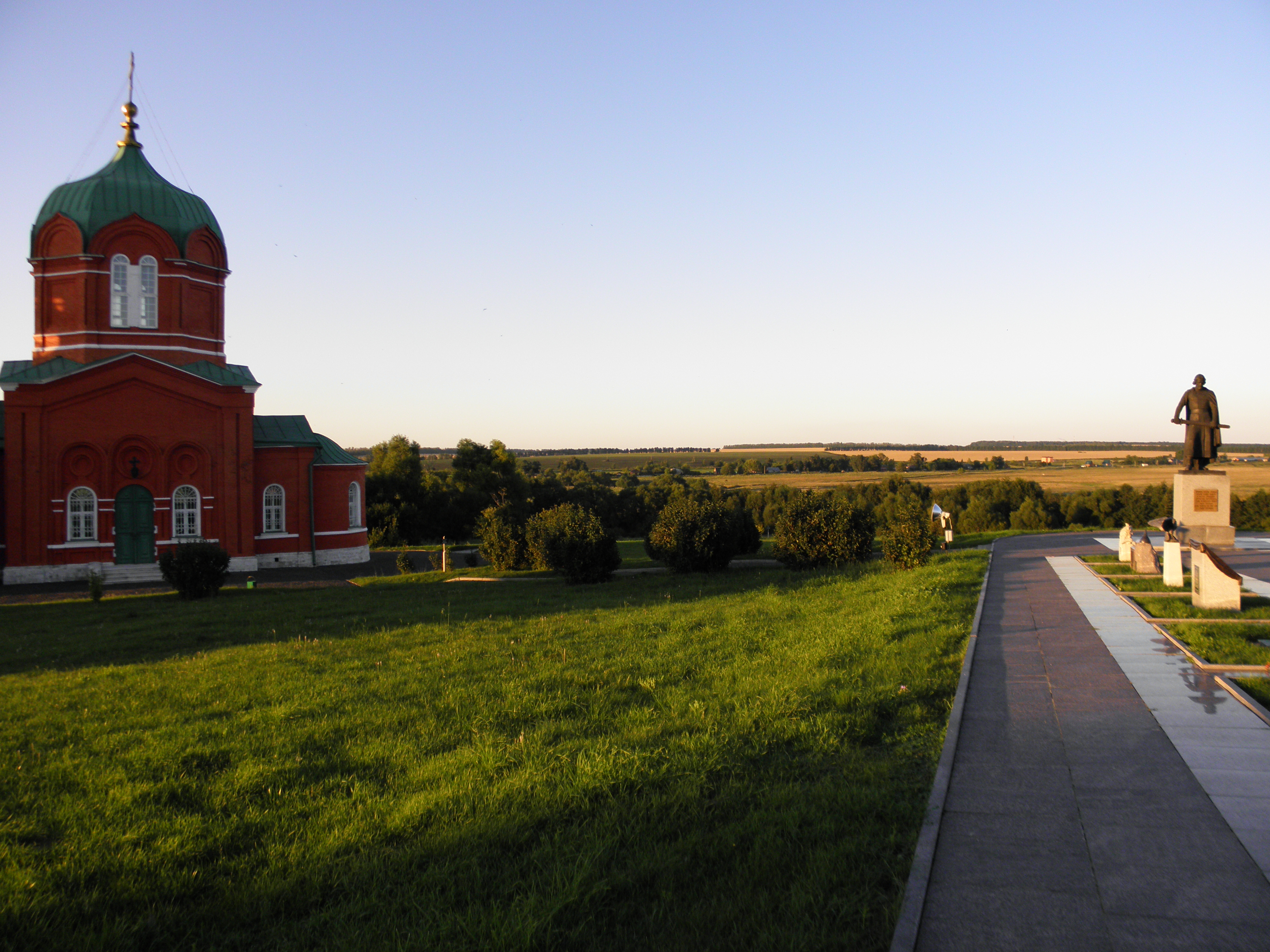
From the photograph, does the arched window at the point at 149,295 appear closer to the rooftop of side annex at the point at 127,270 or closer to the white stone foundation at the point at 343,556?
the rooftop of side annex at the point at 127,270

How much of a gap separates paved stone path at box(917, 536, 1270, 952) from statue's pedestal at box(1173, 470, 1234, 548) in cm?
676

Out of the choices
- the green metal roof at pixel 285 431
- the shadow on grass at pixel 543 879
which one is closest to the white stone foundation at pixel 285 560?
the green metal roof at pixel 285 431

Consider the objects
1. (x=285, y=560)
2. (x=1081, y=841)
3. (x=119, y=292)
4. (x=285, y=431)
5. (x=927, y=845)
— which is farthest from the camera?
(x=285, y=431)

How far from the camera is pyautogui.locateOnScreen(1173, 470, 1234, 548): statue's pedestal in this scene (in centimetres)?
1229

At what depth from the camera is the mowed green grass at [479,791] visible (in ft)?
11.7

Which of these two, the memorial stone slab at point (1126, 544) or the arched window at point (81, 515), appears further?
the arched window at point (81, 515)

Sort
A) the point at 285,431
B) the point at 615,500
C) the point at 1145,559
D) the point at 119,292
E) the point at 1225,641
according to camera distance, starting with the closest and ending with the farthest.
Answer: the point at 1225,641 → the point at 1145,559 → the point at 119,292 → the point at 285,431 → the point at 615,500

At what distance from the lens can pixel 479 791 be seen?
4.93 metres

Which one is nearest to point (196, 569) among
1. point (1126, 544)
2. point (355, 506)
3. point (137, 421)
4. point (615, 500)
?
point (137, 421)

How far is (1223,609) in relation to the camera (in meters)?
10.5

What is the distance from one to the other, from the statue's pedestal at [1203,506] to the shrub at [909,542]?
5252 mm

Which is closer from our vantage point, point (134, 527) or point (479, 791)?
point (479, 791)

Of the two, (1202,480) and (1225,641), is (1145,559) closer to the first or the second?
(1202,480)

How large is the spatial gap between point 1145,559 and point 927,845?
13522mm
